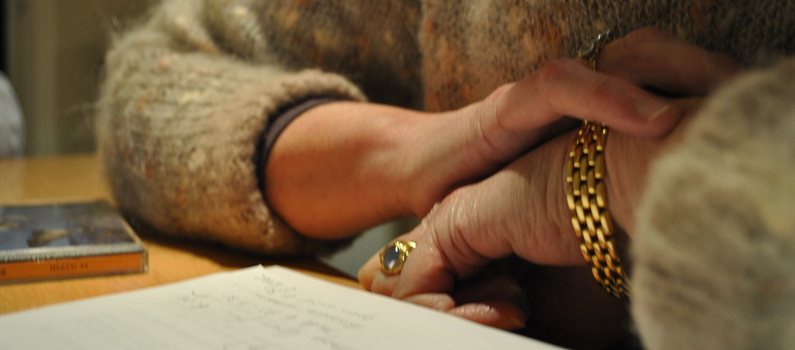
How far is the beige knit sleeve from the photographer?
0.16 meters

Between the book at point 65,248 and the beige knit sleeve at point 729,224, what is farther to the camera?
the book at point 65,248

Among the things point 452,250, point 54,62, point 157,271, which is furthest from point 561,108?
point 54,62

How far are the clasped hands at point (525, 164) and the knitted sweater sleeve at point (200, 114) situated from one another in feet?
0.52

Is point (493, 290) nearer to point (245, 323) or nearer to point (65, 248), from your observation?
point (245, 323)

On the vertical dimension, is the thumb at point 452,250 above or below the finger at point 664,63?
below

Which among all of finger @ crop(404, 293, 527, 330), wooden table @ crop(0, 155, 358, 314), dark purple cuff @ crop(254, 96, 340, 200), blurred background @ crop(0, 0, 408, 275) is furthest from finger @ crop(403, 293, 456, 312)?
blurred background @ crop(0, 0, 408, 275)

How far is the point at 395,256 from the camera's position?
0.43 meters

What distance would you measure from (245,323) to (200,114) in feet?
0.99

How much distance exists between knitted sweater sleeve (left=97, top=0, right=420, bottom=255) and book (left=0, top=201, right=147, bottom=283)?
56mm

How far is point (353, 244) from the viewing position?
0.61 meters

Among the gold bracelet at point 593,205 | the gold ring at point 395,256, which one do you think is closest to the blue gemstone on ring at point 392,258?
the gold ring at point 395,256

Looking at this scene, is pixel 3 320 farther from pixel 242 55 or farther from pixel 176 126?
pixel 242 55

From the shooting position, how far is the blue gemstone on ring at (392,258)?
426 millimetres

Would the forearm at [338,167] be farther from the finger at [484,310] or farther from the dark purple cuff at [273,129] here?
the finger at [484,310]
